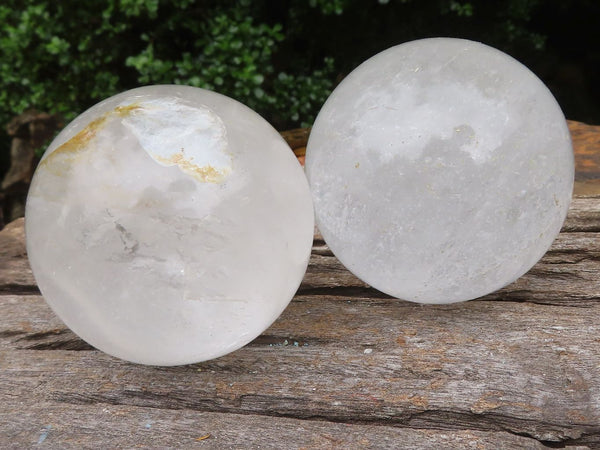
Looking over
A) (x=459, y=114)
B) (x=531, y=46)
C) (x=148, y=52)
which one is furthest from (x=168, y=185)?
(x=531, y=46)

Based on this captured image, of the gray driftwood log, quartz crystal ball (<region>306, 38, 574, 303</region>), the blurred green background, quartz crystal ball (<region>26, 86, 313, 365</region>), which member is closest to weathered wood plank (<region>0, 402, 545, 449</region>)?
the gray driftwood log

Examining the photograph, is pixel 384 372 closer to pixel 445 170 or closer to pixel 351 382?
pixel 351 382

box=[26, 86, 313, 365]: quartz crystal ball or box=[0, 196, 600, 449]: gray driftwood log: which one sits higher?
box=[26, 86, 313, 365]: quartz crystal ball

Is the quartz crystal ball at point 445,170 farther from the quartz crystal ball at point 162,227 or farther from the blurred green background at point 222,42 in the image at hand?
the blurred green background at point 222,42

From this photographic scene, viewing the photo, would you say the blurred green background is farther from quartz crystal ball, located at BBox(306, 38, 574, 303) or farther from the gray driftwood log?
the gray driftwood log

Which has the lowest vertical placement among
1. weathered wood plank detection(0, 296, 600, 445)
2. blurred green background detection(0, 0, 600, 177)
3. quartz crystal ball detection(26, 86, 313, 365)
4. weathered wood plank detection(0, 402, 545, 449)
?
weathered wood plank detection(0, 402, 545, 449)

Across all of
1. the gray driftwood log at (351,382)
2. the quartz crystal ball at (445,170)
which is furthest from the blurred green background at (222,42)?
the gray driftwood log at (351,382)
